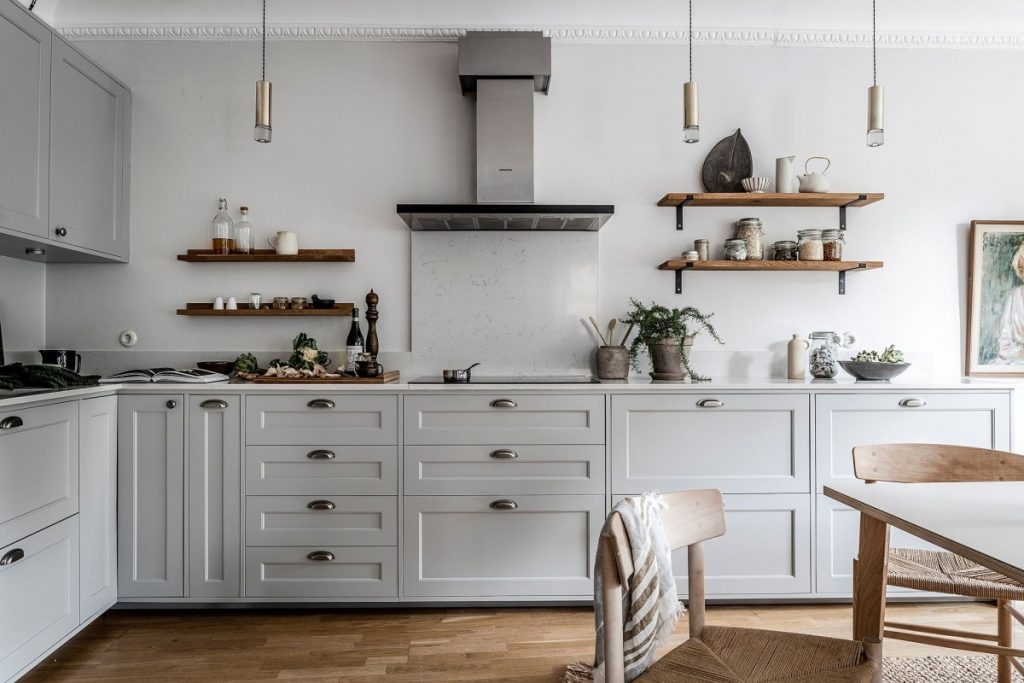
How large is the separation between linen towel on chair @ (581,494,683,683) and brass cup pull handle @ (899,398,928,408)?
6.17ft

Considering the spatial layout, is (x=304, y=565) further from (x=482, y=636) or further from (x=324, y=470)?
(x=482, y=636)

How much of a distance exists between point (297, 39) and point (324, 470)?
2.16m

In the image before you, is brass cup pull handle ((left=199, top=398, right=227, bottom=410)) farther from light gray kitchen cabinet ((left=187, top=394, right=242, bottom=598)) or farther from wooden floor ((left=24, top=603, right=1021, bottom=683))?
wooden floor ((left=24, top=603, right=1021, bottom=683))

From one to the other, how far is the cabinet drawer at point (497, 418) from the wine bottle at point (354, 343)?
527 millimetres

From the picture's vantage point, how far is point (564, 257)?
316 centimetres

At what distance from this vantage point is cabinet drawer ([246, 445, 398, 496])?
8.65 feet

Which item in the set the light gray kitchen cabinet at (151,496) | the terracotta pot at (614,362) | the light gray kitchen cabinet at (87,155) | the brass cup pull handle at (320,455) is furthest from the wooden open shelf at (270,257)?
the terracotta pot at (614,362)

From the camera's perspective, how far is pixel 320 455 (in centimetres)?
262

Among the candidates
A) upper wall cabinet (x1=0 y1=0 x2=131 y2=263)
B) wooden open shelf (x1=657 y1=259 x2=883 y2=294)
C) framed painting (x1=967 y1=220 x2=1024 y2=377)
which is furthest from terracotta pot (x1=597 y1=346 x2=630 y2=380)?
upper wall cabinet (x1=0 y1=0 x2=131 y2=263)

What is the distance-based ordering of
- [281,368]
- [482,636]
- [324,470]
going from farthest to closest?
[281,368], [324,470], [482,636]

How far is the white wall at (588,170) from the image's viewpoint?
3129mm

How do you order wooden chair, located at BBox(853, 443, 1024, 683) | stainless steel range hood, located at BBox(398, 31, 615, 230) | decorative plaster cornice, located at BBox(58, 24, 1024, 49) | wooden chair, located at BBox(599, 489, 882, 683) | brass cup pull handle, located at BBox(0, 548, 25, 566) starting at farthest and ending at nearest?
1. decorative plaster cornice, located at BBox(58, 24, 1024, 49)
2. stainless steel range hood, located at BBox(398, 31, 615, 230)
3. brass cup pull handle, located at BBox(0, 548, 25, 566)
4. wooden chair, located at BBox(853, 443, 1024, 683)
5. wooden chair, located at BBox(599, 489, 882, 683)

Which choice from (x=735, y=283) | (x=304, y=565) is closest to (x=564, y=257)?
(x=735, y=283)

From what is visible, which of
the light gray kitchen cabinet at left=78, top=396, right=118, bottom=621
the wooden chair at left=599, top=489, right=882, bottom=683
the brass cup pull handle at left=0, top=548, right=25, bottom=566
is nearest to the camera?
the wooden chair at left=599, top=489, right=882, bottom=683
